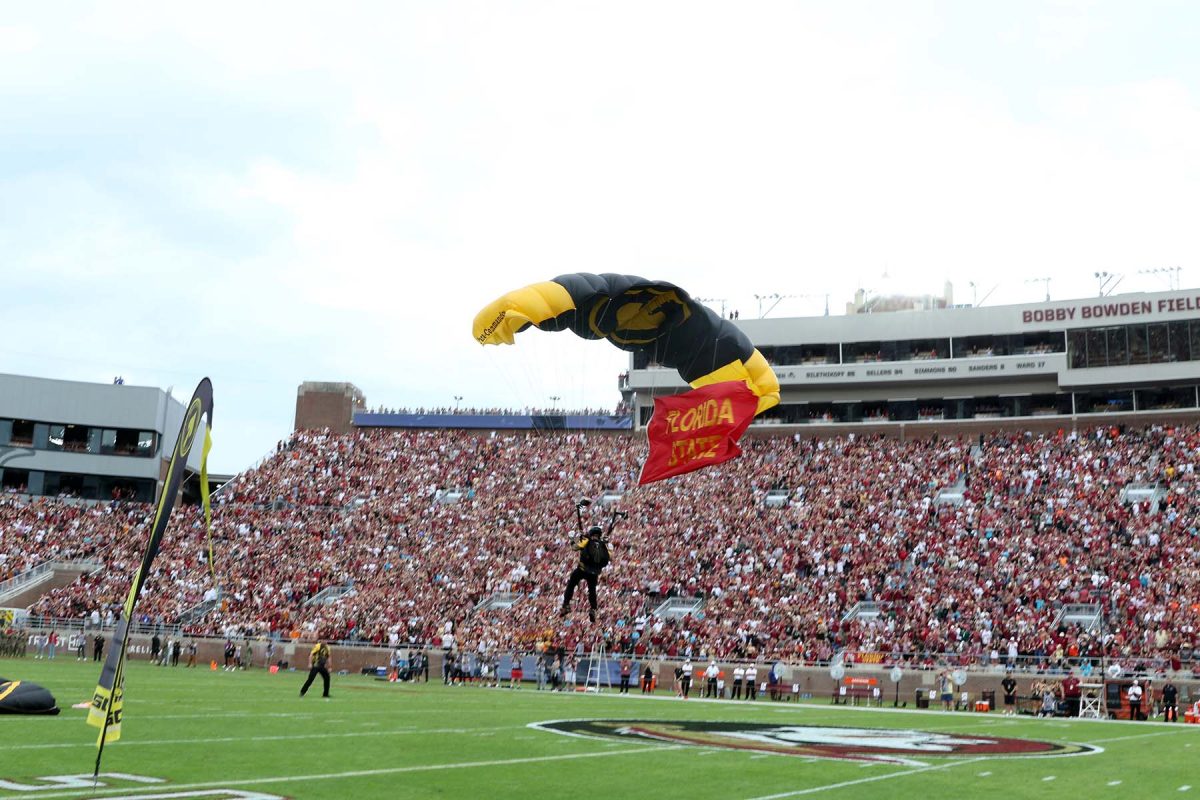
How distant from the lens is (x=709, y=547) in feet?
139

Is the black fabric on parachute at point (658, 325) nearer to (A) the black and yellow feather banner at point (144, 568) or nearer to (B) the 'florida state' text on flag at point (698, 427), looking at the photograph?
(B) the 'florida state' text on flag at point (698, 427)

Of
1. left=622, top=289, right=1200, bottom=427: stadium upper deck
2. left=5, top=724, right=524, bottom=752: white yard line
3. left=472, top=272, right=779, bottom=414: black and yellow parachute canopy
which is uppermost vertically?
left=622, top=289, right=1200, bottom=427: stadium upper deck

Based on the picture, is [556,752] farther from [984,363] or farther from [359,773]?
[984,363]

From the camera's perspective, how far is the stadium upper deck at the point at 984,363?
47469mm

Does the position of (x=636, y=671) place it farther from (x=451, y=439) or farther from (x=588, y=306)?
(x=451, y=439)

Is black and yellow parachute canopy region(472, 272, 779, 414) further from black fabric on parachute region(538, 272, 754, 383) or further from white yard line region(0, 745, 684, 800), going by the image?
white yard line region(0, 745, 684, 800)

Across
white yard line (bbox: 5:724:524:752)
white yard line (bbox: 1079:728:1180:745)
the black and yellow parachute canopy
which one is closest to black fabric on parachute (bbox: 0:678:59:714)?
white yard line (bbox: 5:724:524:752)

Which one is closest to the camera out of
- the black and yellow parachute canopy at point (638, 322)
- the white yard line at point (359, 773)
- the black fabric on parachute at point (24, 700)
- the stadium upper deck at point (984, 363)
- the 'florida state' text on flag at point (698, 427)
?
the white yard line at point (359, 773)

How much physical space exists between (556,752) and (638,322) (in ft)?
28.1

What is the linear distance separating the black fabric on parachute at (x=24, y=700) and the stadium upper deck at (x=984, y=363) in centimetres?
3566

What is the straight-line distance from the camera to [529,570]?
43.1 metres

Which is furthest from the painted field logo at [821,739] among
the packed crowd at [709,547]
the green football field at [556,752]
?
the packed crowd at [709,547]

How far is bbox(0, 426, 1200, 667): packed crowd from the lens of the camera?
114 feet

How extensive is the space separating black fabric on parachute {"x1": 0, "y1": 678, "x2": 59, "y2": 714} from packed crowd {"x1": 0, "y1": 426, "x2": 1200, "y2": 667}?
20.9 metres
